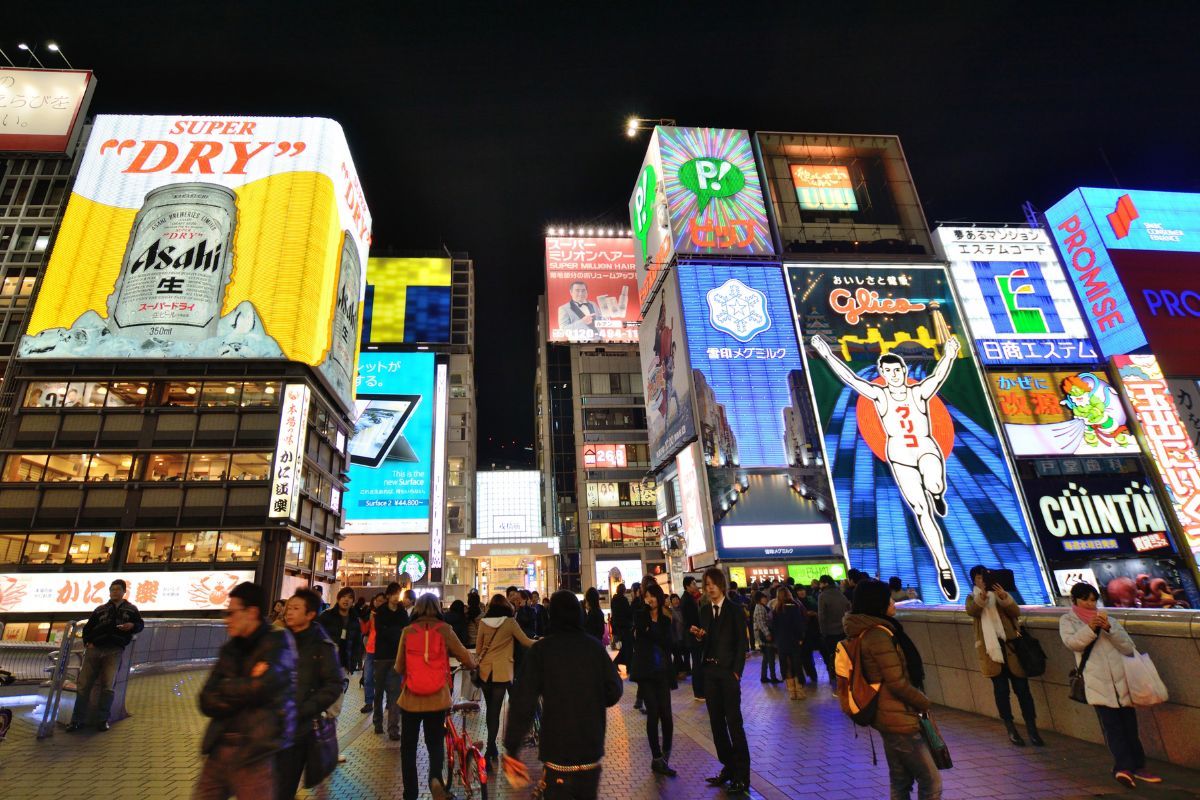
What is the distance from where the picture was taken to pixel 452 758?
6223 millimetres

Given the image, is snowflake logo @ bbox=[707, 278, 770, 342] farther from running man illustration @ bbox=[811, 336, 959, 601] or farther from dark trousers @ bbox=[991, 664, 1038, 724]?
dark trousers @ bbox=[991, 664, 1038, 724]

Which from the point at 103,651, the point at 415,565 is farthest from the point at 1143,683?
the point at 415,565

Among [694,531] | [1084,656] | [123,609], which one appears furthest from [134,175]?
[1084,656]

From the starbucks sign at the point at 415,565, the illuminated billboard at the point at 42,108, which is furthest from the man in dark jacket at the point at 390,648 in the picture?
the illuminated billboard at the point at 42,108

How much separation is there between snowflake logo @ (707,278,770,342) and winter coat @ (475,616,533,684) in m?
30.1

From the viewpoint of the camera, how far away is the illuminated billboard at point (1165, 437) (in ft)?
106

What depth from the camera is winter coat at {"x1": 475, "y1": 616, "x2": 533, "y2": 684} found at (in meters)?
7.36

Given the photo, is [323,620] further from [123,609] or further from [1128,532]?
[1128,532]

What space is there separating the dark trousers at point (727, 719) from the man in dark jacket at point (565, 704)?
2858 mm

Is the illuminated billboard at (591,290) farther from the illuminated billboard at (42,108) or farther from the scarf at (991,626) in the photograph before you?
the scarf at (991,626)

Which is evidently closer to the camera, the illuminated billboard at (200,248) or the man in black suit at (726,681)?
the man in black suit at (726,681)

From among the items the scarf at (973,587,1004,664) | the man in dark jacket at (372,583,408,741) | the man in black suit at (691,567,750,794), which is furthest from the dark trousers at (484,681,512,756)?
the scarf at (973,587,1004,664)

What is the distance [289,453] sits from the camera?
3041 centimetres

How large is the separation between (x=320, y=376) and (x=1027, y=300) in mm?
42963
